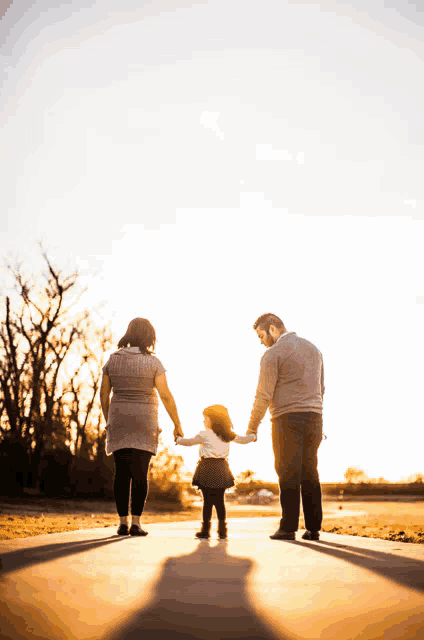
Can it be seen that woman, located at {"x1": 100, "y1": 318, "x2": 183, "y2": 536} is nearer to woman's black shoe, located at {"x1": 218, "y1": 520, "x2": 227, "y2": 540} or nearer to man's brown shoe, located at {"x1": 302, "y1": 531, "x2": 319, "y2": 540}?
woman's black shoe, located at {"x1": 218, "y1": 520, "x2": 227, "y2": 540}

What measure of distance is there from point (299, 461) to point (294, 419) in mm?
370

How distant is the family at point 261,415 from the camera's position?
251 inches

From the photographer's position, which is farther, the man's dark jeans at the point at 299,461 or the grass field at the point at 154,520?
the grass field at the point at 154,520

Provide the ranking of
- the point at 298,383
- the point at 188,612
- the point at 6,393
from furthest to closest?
the point at 6,393, the point at 298,383, the point at 188,612

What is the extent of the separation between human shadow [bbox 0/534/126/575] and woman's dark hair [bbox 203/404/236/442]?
6.34 ft

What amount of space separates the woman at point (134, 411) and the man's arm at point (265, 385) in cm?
84

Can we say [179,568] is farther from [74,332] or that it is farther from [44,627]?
[74,332]

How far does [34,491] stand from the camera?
1119 inches

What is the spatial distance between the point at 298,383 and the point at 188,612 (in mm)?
4049

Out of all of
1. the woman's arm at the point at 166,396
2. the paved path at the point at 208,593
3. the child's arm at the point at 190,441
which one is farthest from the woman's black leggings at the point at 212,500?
the paved path at the point at 208,593

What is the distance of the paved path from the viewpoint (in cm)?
237

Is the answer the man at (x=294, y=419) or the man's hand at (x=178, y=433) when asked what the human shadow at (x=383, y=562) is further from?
the man's hand at (x=178, y=433)

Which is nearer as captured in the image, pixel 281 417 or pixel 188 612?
pixel 188 612

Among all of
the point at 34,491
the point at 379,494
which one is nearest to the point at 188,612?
the point at 34,491
